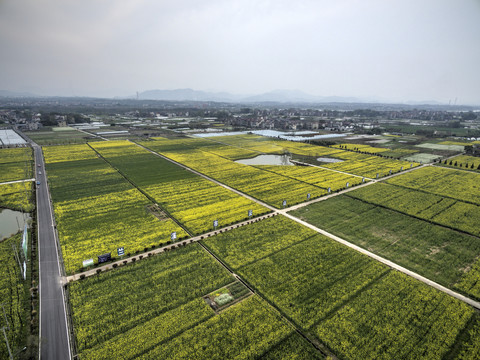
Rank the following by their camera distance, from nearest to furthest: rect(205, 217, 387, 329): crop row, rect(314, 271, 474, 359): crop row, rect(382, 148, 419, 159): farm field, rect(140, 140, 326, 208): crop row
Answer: rect(314, 271, 474, 359): crop row
rect(205, 217, 387, 329): crop row
rect(140, 140, 326, 208): crop row
rect(382, 148, 419, 159): farm field

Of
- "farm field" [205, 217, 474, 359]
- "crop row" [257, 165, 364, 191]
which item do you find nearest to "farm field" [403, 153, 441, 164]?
"crop row" [257, 165, 364, 191]

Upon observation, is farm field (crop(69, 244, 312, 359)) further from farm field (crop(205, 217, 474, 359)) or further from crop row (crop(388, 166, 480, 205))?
crop row (crop(388, 166, 480, 205))

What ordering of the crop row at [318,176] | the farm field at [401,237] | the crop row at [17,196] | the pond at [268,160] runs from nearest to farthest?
the farm field at [401,237] < the crop row at [17,196] < the crop row at [318,176] < the pond at [268,160]

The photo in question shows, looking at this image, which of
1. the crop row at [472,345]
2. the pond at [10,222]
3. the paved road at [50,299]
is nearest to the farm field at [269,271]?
the crop row at [472,345]

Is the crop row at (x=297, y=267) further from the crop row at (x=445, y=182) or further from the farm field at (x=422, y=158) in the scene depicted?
the farm field at (x=422, y=158)

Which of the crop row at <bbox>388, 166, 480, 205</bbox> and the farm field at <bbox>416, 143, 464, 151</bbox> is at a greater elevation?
the farm field at <bbox>416, 143, 464, 151</bbox>

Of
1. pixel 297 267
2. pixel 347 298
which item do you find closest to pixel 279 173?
pixel 297 267

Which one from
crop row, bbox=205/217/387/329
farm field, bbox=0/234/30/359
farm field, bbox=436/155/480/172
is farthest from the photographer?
farm field, bbox=436/155/480/172
